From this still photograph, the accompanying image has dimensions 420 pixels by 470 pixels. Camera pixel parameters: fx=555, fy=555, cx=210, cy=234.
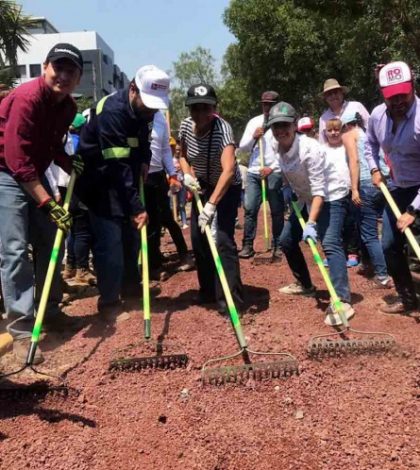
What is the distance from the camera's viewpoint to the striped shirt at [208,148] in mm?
4555

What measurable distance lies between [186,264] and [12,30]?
1812cm

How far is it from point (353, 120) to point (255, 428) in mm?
3995

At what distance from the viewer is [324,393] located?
126 inches

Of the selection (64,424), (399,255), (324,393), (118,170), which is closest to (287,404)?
(324,393)

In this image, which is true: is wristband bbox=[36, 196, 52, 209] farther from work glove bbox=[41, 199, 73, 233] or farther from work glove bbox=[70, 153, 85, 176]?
work glove bbox=[70, 153, 85, 176]

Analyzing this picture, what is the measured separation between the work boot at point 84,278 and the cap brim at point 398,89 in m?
3.71

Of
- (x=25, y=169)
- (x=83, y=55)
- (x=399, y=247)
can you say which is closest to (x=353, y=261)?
(x=399, y=247)

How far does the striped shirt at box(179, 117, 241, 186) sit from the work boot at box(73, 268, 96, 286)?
2.07 metres

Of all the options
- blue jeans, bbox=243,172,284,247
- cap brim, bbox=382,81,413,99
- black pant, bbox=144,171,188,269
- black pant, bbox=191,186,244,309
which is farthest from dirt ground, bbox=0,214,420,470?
blue jeans, bbox=243,172,284,247

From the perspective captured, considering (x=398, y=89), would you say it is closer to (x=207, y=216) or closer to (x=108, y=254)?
(x=207, y=216)

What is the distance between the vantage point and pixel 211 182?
482cm

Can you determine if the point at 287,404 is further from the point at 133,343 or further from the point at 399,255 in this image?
the point at 399,255

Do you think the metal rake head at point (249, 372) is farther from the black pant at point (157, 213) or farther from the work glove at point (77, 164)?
the black pant at point (157, 213)

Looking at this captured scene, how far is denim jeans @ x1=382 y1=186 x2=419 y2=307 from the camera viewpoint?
4.46 meters
